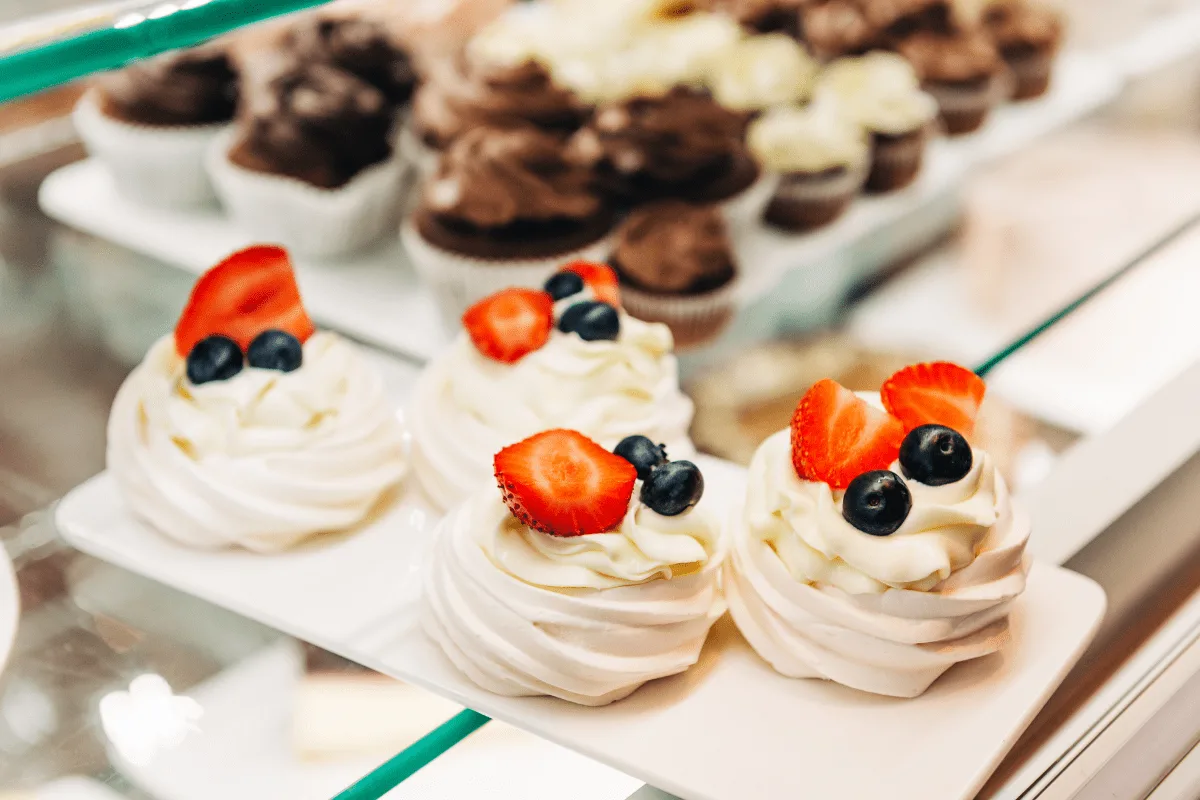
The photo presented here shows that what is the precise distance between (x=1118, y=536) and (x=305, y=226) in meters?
1.89

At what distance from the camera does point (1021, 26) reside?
3.54 m

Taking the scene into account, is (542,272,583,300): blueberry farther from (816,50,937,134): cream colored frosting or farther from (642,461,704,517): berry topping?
(816,50,937,134): cream colored frosting

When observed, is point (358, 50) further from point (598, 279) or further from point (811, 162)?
point (598, 279)

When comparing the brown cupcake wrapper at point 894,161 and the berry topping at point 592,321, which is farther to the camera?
the brown cupcake wrapper at point 894,161

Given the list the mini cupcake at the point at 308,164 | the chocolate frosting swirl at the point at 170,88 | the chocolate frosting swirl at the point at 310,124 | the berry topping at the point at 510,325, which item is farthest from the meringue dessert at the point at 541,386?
the chocolate frosting swirl at the point at 170,88

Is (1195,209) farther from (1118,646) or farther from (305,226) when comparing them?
(305,226)

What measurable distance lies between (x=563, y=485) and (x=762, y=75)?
2.02m

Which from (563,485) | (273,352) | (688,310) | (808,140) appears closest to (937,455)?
(563,485)

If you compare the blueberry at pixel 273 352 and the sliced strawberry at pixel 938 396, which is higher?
the sliced strawberry at pixel 938 396

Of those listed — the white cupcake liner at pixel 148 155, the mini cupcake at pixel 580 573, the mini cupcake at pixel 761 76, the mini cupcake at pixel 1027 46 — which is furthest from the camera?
the mini cupcake at pixel 1027 46

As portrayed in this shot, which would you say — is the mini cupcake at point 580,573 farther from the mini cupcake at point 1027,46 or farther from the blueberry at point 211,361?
the mini cupcake at point 1027,46

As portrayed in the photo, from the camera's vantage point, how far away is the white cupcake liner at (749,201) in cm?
285

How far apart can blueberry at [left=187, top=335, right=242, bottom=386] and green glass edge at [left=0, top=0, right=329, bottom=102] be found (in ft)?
1.61

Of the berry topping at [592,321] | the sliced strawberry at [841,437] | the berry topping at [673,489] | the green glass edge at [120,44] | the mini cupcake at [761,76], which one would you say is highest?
the green glass edge at [120,44]
